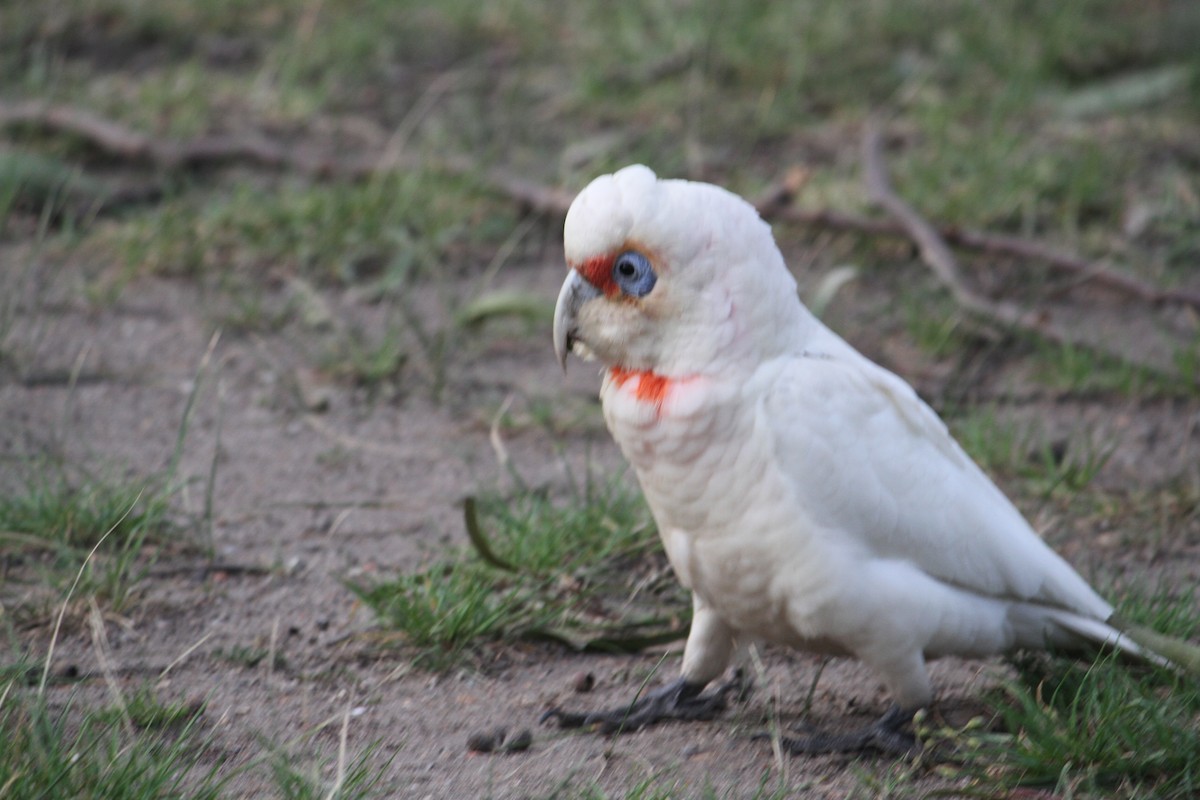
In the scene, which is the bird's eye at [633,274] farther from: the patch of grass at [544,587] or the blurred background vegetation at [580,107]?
the blurred background vegetation at [580,107]

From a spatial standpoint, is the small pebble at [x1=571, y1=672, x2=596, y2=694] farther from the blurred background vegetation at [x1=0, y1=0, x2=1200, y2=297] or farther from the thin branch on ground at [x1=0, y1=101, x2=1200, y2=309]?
the thin branch on ground at [x1=0, y1=101, x2=1200, y2=309]

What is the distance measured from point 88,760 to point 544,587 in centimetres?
113

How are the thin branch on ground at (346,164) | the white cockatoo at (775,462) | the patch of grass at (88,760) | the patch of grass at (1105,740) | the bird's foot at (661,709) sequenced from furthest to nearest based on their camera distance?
1. the thin branch on ground at (346,164)
2. the bird's foot at (661,709)
3. the white cockatoo at (775,462)
4. the patch of grass at (1105,740)
5. the patch of grass at (88,760)

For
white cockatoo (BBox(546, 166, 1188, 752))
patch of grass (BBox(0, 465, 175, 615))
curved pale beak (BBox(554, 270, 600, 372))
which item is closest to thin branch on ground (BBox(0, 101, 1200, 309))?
patch of grass (BBox(0, 465, 175, 615))

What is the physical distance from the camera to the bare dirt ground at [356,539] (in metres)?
2.54

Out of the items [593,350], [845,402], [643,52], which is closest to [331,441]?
[593,350]

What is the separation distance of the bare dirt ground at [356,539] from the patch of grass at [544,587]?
0.06m

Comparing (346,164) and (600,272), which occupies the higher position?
(600,272)

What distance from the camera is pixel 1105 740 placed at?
7.74 feet

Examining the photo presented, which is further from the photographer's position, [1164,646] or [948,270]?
[948,270]

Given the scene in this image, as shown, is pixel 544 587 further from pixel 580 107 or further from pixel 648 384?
pixel 580 107

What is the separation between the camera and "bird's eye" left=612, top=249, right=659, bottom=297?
246 cm

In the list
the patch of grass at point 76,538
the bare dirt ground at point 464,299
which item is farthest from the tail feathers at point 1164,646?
the patch of grass at point 76,538

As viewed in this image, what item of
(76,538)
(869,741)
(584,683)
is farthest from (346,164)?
(869,741)
